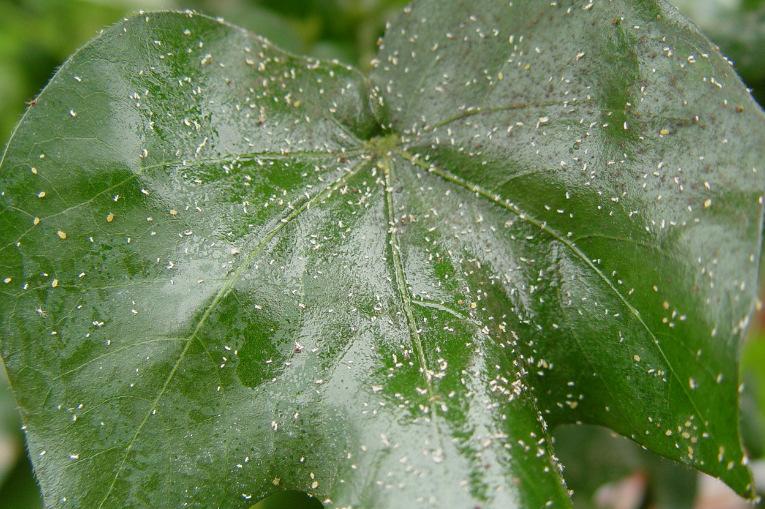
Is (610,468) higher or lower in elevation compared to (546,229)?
lower

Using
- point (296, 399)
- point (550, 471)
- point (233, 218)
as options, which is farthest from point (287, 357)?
point (550, 471)

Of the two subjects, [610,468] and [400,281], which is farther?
[610,468]

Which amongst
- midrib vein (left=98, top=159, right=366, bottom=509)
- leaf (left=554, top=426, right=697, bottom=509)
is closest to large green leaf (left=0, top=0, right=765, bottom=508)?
midrib vein (left=98, top=159, right=366, bottom=509)

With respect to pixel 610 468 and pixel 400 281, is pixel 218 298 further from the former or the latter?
pixel 610 468

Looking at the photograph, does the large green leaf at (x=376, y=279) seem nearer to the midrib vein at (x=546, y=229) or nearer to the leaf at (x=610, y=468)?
the midrib vein at (x=546, y=229)

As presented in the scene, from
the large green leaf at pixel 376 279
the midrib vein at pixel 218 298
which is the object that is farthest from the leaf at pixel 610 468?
the midrib vein at pixel 218 298

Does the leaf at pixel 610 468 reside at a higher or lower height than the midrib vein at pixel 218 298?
lower

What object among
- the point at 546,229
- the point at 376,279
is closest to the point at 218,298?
the point at 376,279

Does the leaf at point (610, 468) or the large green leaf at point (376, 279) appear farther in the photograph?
the leaf at point (610, 468)

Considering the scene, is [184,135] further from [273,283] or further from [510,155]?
[510,155]
